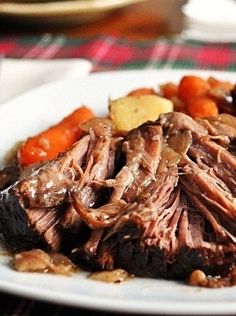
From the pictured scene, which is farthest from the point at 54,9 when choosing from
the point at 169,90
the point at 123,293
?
the point at 123,293

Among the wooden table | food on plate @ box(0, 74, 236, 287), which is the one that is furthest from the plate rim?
food on plate @ box(0, 74, 236, 287)

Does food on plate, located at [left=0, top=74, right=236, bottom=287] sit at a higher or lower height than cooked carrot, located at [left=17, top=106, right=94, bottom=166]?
higher

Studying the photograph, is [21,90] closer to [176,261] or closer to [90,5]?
[90,5]

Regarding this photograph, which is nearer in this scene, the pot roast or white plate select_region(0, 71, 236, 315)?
white plate select_region(0, 71, 236, 315)

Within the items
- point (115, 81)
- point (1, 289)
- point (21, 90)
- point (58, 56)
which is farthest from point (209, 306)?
point (58, 56)

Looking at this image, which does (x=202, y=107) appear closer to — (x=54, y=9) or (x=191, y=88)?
(x=191, y=88)

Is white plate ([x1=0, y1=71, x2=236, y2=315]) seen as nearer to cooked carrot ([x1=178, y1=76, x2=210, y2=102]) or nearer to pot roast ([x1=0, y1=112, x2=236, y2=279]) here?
pot roast ([x1=0, y1=112, x2=236, y2=279])
